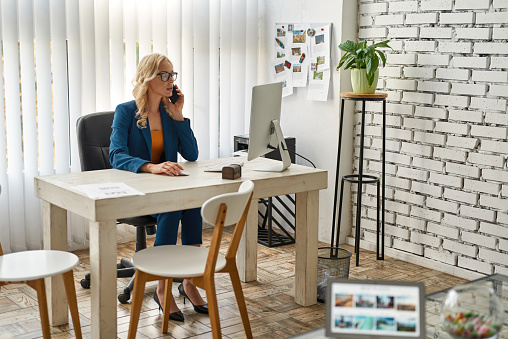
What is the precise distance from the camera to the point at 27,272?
2.55 m

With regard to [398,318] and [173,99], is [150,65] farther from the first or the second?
[398,318]

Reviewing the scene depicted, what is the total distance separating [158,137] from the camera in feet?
11.3

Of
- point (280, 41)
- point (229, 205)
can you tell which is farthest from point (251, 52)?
point (229, 205)

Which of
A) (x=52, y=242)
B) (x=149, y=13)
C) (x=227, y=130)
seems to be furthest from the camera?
(x=227, y=130)

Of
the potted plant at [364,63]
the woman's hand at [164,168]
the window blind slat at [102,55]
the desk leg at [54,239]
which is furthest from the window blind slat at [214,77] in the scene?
the desk leg at [54,239]

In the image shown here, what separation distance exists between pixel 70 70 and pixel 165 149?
1068 millimetres

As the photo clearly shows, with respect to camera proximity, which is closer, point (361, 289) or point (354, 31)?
point (361, 289)

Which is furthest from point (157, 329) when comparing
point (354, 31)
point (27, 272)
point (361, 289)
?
point (354, 31)

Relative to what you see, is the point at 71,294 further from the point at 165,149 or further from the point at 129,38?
the point at 129,38

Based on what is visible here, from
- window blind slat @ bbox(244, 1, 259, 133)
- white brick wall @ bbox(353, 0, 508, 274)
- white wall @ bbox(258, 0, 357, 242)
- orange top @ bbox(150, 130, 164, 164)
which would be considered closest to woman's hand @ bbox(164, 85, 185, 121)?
orange top @ bbox(150, 130, 164, 164)

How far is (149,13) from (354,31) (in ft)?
4.45

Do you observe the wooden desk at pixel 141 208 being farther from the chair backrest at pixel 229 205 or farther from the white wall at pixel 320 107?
the white wall at pixel 320 107

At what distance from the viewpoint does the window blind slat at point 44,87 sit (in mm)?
3973

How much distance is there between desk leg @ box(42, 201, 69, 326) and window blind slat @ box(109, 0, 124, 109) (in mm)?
1466
